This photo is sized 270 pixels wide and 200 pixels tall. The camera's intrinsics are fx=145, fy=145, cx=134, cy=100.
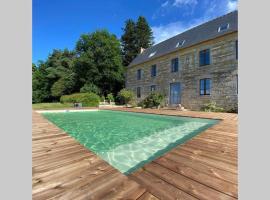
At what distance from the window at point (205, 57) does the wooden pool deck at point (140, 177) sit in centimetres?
1009

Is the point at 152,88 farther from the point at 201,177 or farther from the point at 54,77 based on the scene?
the point at 54,77

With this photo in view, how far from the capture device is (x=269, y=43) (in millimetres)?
1010

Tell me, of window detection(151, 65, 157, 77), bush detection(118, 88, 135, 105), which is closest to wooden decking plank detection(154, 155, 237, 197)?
window detection(151, 65, 157, 77)

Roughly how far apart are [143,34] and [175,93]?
803 inches

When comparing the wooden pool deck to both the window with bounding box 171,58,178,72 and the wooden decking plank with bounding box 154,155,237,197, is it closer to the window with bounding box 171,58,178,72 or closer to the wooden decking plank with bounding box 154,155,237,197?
the wooden decking plank with bounding box 154,155,237,197

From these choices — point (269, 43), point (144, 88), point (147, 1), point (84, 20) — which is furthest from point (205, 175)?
point (84, 20)

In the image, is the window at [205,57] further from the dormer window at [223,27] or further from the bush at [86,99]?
the bush at [86,99]

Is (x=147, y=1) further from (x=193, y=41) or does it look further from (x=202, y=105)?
(x=202, y=105)

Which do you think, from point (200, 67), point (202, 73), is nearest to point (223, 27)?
point (200, 67)

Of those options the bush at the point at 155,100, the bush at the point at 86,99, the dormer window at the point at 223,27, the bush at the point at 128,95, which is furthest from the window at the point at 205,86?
the bush at the point at 86,99

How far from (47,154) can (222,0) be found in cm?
1533

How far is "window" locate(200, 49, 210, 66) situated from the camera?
35.6 feet

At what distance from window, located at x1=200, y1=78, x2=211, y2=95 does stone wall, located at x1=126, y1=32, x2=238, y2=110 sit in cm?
26

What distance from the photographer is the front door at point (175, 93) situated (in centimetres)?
1261
